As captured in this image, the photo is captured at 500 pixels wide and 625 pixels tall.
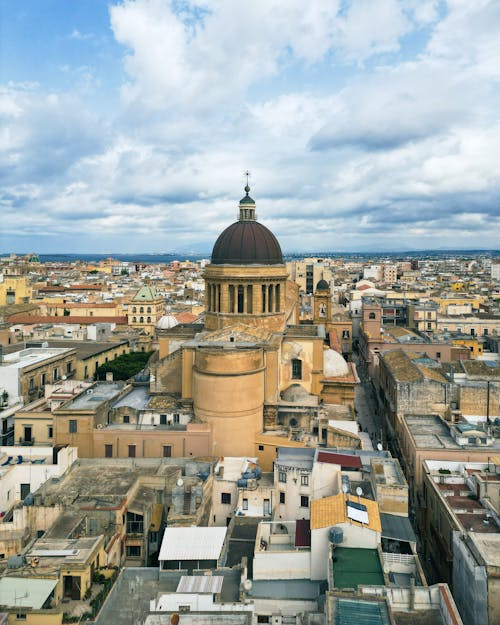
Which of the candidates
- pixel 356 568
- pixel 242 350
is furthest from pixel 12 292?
pixel 356 568

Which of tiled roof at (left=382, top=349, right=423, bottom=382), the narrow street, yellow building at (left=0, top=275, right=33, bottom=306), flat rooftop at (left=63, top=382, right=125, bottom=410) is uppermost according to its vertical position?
yellow building at (left=0, top=275, right=33, bottom=306)

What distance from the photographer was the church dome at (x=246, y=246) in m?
38.2

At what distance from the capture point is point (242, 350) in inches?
1298

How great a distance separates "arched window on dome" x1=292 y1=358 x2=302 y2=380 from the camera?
3788 centimetres

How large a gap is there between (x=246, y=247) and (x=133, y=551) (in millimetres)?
20955

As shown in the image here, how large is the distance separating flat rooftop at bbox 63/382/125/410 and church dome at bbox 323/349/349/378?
14039 mm

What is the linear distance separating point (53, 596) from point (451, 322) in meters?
59.7

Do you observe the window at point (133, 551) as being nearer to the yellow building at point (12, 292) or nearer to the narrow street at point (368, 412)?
the narrow street at point (368, 412)

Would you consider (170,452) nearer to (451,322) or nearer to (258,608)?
(258,608)

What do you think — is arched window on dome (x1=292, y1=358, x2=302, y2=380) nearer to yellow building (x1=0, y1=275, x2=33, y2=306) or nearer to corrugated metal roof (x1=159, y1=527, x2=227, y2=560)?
corrugated metal roof (x1=159, y1=527, x2=227, y2=560)

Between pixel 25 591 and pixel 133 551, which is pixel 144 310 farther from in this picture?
pixel 25 591

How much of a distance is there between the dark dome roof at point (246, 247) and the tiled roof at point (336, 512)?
797 inches

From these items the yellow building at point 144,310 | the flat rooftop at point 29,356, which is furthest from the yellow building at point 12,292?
the flat rooftop at point 29,356

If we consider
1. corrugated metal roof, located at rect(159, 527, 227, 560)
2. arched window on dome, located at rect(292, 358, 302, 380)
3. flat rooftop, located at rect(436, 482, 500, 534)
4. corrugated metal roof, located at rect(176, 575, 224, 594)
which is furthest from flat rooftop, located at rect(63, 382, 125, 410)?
flat rooftop, located at rect(436, 482, 500, 534)
